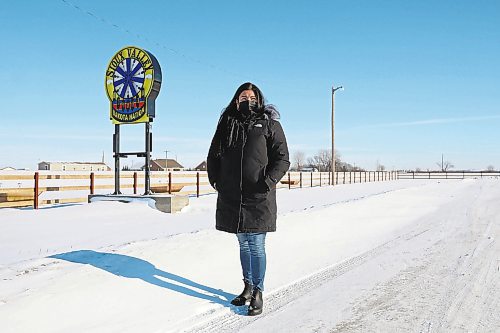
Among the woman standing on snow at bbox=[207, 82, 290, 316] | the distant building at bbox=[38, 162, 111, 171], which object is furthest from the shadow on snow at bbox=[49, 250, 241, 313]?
the distant building at bbox=[38, 162, 111, 171]

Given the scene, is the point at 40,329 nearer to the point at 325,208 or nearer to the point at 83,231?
the point at 83,231

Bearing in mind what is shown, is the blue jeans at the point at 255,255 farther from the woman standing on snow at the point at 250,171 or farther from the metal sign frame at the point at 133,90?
the metal sign frame at the point at 133,90

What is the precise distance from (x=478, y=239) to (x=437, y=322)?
15.4 feet

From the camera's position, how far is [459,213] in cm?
1198

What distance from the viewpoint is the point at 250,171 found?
147 inches

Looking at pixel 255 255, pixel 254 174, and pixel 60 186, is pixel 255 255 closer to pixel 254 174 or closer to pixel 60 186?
pixel 254 174

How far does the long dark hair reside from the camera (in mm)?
3840

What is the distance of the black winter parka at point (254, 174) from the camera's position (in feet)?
12.3

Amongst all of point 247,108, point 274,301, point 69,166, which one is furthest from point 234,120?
point 69,166

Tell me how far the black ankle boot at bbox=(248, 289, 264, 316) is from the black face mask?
1.49 meters

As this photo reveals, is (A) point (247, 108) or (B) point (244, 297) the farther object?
(B) point (244, 297)

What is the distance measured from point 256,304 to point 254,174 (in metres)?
1.08

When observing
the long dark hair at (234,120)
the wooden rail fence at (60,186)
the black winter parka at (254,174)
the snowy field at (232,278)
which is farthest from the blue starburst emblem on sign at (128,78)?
the black winter parka at (254,174)

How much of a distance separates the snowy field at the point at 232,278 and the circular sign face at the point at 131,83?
3629 mm
